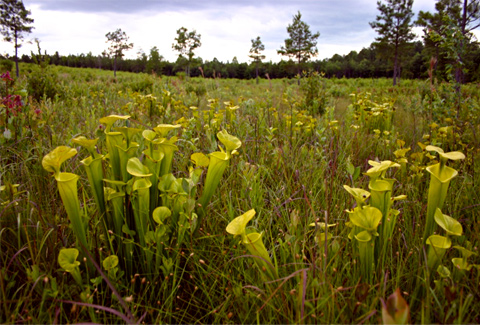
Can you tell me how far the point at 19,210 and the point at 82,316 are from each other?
732mm

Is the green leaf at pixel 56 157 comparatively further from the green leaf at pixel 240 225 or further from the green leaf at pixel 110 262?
the green leaf at pixel 240 225

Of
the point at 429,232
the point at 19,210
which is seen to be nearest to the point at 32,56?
the point at 19,210

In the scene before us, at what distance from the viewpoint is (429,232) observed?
1.12 metres

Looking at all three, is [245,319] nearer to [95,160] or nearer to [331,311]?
[331,311]


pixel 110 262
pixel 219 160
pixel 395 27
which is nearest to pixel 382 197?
pixel 219 160

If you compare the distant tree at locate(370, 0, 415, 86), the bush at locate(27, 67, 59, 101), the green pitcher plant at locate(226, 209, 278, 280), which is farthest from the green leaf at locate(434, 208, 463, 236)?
the distant tree at locate(370, 0, 415, 86)

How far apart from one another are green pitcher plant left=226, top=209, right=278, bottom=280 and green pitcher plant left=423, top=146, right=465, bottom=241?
642mm

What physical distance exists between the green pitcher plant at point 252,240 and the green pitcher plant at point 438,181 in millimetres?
642

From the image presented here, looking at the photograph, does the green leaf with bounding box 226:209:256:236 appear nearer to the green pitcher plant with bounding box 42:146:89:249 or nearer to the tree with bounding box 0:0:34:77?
the green pitcher plant with bounding box 42:146:89:249

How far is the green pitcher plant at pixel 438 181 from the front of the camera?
3.15 feet

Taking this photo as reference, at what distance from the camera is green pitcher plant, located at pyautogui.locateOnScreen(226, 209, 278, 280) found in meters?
0.94

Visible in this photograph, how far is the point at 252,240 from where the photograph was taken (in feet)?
3.18

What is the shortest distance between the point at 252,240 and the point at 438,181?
700mm

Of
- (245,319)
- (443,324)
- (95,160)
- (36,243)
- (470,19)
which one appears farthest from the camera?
(470,19)
